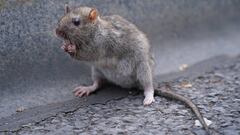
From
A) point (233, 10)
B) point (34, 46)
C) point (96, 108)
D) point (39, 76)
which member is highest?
point (233, 10)

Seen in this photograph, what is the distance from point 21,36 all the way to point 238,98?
6.70 ft

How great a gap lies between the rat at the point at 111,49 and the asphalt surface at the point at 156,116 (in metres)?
0.15

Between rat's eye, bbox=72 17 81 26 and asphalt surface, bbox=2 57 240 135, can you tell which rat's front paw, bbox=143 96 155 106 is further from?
rat's eye, bbox=72 17 81 26

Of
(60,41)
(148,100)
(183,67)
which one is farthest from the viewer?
(183,67)

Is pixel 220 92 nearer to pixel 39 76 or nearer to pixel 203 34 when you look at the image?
pixel 203 34

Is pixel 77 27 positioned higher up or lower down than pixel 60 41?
higher up

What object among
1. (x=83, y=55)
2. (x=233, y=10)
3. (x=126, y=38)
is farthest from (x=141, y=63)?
(x=233, y=10)

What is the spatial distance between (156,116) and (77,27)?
1.07 metres

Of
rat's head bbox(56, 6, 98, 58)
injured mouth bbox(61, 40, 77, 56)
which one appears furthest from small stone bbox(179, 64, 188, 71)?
injured mouth bbox(61, 40, 77, 56)

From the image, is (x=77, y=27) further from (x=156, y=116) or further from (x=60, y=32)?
(x=156, y=116)

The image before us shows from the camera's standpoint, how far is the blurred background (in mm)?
4176

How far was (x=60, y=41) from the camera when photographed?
4488 millimetres

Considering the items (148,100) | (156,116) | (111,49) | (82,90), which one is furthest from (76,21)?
(156,116)

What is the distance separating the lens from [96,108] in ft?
13.9
